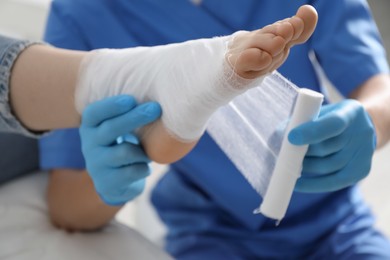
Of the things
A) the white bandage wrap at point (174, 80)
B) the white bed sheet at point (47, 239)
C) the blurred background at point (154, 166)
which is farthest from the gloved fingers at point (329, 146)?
the blurred background at point (154, 166)

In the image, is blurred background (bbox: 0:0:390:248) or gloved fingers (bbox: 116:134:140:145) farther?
blurred background (bbox: 0:0:390:248)

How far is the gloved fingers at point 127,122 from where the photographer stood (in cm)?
58

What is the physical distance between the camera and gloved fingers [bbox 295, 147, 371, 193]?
63 cm

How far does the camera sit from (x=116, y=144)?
2.08ft

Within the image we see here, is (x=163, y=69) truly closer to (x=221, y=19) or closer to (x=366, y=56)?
(x=221, y=19)

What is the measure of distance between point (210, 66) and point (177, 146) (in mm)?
123

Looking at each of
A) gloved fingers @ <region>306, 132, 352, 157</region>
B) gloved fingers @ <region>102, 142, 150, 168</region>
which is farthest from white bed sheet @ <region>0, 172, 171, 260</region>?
gloved fingers @ <region>306, 132, 352, 157</region>

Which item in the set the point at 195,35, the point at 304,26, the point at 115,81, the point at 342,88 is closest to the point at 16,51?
the point at 115,81

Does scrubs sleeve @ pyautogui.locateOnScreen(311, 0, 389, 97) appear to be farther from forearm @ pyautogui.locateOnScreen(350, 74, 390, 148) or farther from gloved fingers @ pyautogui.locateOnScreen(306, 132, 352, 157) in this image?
gloved fingers @ pyautogui.locateOnScreen(306, 132, 352, 157)

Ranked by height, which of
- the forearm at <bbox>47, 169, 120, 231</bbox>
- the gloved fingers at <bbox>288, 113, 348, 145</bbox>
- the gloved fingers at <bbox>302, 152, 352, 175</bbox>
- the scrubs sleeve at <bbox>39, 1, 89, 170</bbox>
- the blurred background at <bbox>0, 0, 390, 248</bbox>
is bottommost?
the blurred background at <bbox>0, 0, 390, 248</bbox>

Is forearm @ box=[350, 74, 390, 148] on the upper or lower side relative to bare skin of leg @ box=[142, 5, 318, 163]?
lower

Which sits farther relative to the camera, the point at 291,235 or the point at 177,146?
the point at 291,235

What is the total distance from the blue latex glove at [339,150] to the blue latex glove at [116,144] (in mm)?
186

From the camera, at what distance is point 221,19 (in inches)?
31.4
